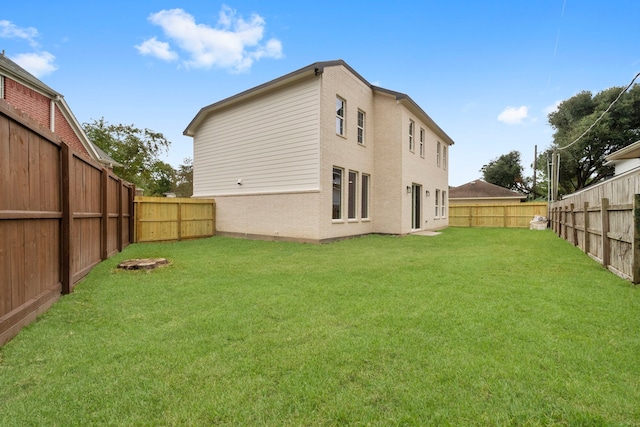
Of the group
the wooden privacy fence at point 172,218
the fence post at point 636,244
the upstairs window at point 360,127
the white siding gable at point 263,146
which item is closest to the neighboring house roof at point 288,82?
the white siding gable at point 263,146

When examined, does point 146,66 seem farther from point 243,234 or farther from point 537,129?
point 537,129

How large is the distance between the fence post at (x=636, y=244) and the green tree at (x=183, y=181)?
1592 inches

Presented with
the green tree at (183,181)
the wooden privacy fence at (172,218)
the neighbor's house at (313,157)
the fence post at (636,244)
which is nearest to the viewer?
the fence post at (636,244)

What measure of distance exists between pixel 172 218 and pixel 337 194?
6.33m

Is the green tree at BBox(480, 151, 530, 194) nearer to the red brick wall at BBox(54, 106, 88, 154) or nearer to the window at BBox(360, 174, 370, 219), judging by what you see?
the window at BBox(360, 174, 370, 219)

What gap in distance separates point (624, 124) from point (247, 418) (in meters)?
32.9

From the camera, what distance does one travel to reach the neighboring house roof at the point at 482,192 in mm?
27406

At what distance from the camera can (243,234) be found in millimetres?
12328

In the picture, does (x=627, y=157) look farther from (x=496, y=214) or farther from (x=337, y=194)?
(x=337, y=194)

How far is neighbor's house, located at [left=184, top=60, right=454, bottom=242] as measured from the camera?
10359 mm

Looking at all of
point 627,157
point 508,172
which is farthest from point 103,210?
point 508,172

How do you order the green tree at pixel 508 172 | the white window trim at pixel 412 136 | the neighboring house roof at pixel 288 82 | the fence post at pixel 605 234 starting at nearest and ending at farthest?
1. the fence post at pixel 605 234
2. the neighboring house roof at pixel 288 82
3. the white window trim at pixel 412 136
4. the green tree at pixel 508 172

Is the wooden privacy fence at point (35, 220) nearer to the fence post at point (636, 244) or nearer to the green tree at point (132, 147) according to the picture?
the fence post at point (636, 244)

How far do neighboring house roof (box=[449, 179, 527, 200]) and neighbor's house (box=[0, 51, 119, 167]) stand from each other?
28.5 m
